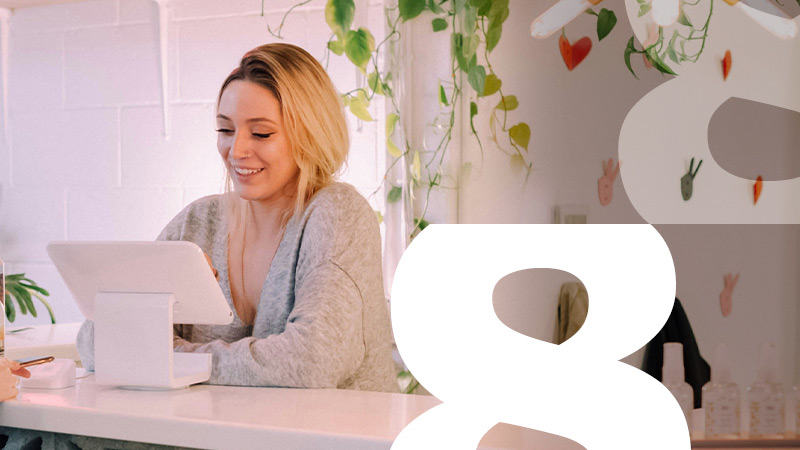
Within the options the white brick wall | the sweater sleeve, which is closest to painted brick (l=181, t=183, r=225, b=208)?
the white brick wall

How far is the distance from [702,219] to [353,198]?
2.24 ft

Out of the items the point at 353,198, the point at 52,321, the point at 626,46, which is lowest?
the point at 52,321

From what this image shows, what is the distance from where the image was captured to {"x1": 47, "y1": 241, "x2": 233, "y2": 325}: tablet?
4.48ft

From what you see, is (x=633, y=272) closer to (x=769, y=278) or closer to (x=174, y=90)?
(x=769, y=278)

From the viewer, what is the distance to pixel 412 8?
1.88 m

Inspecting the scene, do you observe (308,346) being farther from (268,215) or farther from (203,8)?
(203,8)

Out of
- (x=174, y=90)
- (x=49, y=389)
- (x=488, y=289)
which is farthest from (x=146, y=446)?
(x=174, y=90)

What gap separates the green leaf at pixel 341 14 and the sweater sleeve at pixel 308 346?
0.72m

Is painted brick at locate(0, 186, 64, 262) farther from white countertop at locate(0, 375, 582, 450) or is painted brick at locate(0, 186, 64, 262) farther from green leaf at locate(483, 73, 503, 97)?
green leaf at locate(483, 73, 503, 97)

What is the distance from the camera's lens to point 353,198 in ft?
5.59

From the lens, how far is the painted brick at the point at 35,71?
2.83 metres

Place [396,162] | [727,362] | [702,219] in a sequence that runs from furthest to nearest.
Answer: [396,162] < [702,219] < [727,362]

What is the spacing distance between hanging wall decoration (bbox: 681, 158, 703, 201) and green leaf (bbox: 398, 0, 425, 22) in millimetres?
751

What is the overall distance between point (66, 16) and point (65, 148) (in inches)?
17.6
